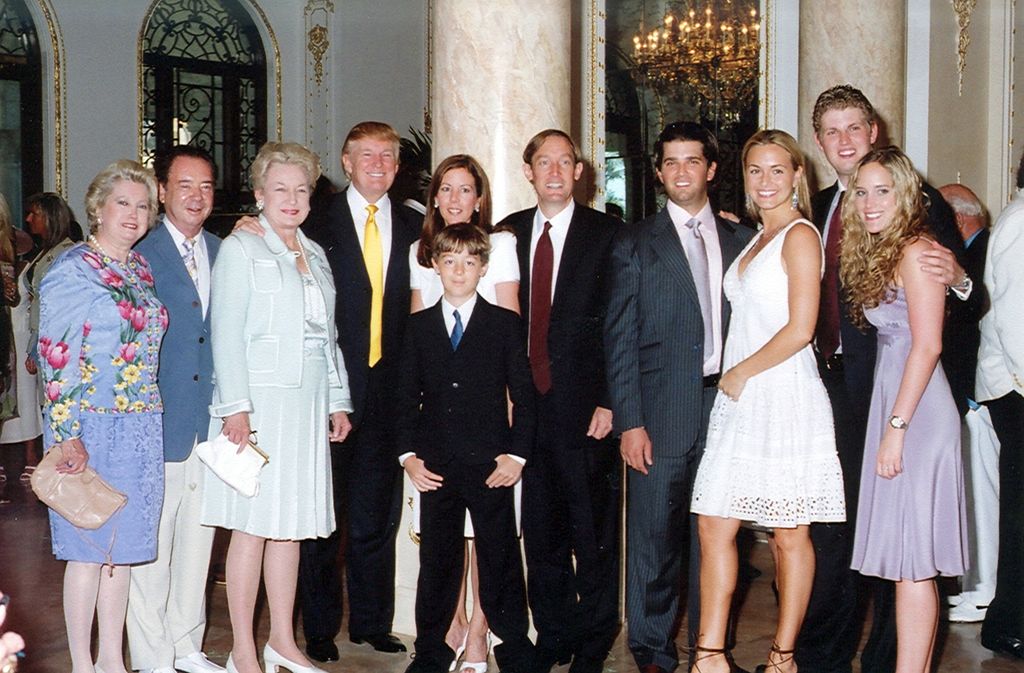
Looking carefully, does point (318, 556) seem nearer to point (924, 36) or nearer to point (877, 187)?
point (877, 187)

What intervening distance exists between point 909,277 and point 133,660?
2.67 metres

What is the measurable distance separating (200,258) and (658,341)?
1533 mm

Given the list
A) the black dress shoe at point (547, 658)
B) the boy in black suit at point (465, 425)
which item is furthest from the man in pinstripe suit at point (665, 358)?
the boy in black suit at point (465, 425)

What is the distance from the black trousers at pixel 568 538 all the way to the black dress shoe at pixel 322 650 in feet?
2.42

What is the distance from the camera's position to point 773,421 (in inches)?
147

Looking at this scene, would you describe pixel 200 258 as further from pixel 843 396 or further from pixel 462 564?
pixel 843 396

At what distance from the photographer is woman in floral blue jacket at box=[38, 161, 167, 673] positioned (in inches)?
142

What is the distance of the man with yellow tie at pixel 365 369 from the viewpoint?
4324 mm

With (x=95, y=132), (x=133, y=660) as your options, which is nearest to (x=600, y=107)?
(x=133, y=660)

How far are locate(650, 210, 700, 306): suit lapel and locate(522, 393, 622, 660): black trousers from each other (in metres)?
0.56

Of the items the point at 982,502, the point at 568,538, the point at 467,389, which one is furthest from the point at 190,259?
the point at 982,502

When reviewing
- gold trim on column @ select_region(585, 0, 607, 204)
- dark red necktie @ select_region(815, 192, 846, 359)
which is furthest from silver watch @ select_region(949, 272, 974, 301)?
gold trim on column @ select_region(585, 0, 607, 204)

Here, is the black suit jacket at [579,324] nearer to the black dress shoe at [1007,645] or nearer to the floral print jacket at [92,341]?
the floral print jacket at [92,341]

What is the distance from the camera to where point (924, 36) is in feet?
21.1
